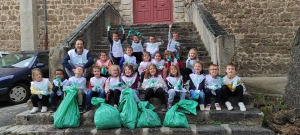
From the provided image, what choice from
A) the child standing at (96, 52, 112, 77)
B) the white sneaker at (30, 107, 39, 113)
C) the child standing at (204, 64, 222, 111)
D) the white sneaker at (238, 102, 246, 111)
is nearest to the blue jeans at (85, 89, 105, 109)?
the child standing at (96, 52, 112, 77)

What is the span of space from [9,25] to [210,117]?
458 inches

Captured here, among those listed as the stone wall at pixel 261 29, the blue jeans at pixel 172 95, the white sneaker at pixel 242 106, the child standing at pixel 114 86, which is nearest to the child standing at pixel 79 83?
the child standing at pixel 114 86

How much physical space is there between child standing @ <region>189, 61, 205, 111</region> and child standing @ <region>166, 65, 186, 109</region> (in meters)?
0.19

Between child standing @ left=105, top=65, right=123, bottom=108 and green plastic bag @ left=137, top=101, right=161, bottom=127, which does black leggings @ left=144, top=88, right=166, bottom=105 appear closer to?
green plastic bag @ left=137, top=101, right=161, bottom=127

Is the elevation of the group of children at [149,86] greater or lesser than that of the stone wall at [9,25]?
lesser

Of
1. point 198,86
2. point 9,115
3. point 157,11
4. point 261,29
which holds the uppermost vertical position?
point 157,11

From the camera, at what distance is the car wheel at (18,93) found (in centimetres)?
709

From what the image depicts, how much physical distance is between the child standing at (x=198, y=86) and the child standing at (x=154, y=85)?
505 mm

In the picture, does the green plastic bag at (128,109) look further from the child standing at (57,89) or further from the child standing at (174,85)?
the child standing at (57,89)

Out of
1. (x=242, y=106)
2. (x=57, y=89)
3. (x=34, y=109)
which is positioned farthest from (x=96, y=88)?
(x=242, y=106)

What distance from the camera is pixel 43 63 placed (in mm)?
8078

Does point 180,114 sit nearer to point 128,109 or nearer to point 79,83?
point 128,109

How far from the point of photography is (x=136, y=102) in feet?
15.7

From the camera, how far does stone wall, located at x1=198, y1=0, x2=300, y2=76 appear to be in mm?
11133
